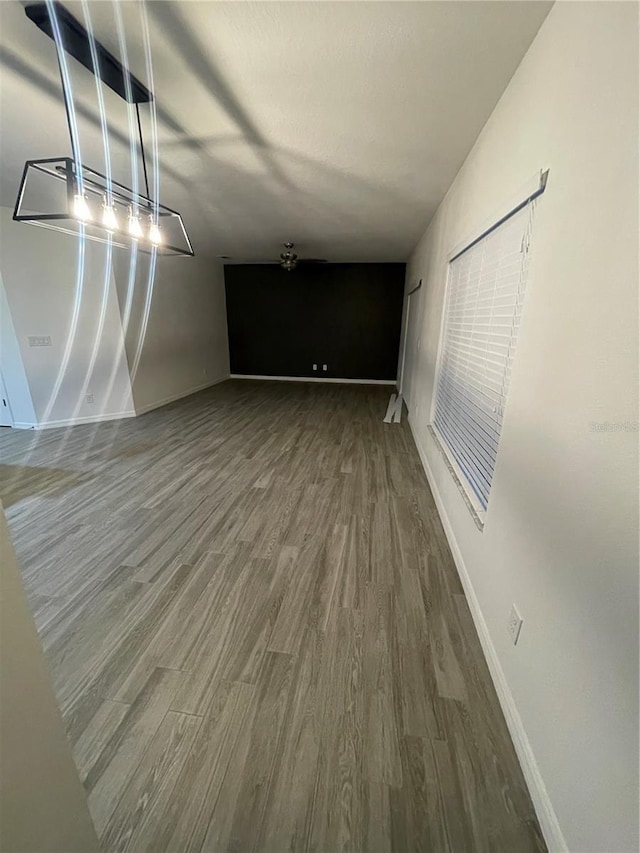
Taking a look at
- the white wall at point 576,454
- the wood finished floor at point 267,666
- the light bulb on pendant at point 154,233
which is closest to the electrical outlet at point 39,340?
the wood finished floor at point 267,666

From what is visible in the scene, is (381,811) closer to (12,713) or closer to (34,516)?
(12,713)

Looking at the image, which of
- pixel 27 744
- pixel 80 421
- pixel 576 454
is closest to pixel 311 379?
pixel 80 421

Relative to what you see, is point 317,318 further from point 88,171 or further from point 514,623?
point 514,623

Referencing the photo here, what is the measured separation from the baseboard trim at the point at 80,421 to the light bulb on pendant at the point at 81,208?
3564mm

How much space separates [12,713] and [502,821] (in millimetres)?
1319

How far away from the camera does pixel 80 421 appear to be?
4484mm

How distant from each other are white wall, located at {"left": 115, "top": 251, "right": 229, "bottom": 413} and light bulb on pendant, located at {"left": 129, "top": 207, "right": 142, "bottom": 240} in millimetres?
2896

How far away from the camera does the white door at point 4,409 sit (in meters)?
4.12

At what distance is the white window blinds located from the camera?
56.6 inches

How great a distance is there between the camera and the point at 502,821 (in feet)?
3.17

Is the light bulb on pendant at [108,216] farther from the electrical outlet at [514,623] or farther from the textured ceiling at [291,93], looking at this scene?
the electrical outlet at [514,623]

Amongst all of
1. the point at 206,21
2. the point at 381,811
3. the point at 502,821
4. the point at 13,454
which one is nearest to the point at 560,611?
A: the point at 502,821

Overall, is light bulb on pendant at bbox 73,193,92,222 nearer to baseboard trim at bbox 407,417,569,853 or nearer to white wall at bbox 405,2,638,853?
white wall at bbox 405,2,638,853

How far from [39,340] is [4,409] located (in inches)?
41.0
